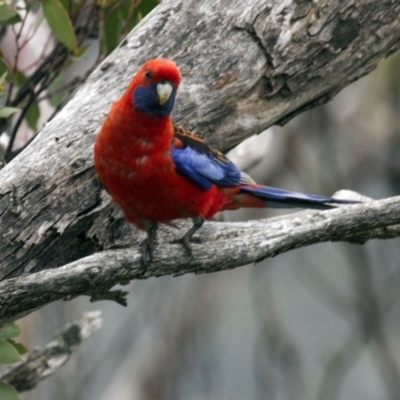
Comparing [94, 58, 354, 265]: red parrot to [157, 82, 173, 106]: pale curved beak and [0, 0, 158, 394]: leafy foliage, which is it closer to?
[157, 82, 173, 106]: pale curved beak

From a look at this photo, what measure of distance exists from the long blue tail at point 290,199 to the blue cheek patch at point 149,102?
1.91 feet

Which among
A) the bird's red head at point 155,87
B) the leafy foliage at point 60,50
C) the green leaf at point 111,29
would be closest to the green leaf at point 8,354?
the bird's red head at point 155,87

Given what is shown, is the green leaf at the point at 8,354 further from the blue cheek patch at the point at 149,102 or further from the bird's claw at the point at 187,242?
the blue cheek patch at the point at 149,102

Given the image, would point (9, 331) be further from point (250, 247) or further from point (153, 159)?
point (250, 247)

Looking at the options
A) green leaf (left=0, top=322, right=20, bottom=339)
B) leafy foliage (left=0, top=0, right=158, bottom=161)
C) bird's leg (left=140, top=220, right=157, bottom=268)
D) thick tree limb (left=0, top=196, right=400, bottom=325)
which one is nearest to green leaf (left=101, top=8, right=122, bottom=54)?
leafy foliage (left=0, top=0, right=158, bottom=161)

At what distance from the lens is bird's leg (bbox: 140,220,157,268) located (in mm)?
3142

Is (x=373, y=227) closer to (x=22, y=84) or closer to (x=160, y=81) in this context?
(x=160, y=81)

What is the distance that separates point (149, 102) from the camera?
345cm

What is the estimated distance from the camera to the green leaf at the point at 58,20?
151 inches

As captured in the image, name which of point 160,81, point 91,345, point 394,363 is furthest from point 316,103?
point 91,345

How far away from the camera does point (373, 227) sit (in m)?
3.27

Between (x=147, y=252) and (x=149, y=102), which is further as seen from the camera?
(x=149, y=102)

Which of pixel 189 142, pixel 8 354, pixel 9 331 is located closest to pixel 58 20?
pixel 189 142

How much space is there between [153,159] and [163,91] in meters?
0.28
